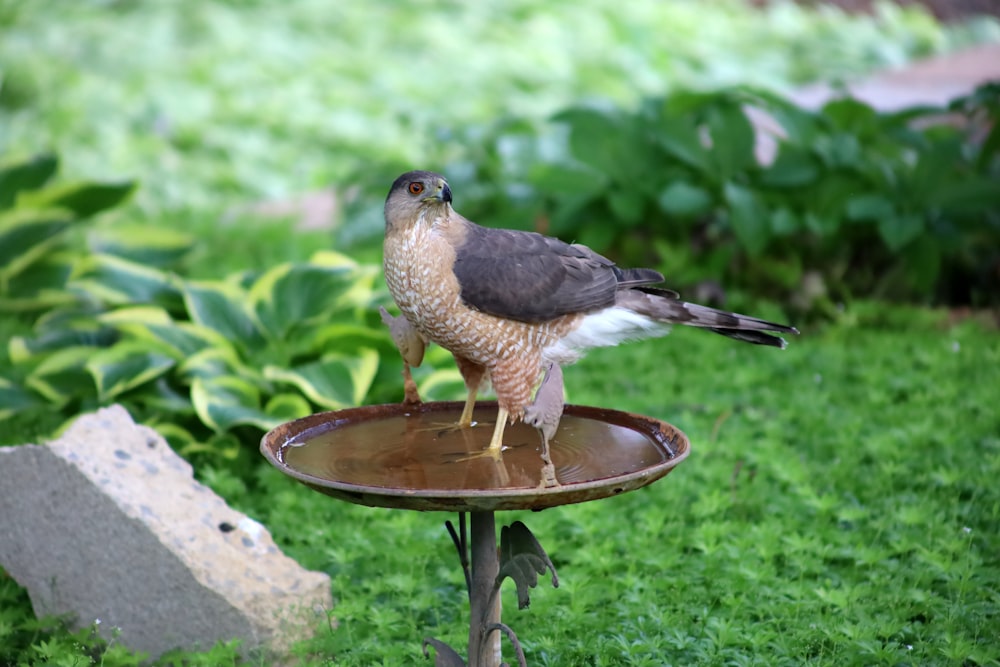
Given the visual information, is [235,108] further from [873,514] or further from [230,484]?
[873,514]

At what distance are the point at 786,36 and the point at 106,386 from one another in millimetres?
11853

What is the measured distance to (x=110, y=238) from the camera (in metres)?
5.57

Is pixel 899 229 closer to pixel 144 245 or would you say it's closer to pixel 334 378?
pixel 334 378

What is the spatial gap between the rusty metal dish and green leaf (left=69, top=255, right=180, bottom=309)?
2.23m

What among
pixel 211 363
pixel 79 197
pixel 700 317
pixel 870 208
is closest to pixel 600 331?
pixel 700 317

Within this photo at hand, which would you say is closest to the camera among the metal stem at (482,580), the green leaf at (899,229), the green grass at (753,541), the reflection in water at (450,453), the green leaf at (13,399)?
the reflection in water at (450,453)

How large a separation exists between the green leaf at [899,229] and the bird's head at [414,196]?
141 inches

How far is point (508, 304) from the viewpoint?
2.48 m

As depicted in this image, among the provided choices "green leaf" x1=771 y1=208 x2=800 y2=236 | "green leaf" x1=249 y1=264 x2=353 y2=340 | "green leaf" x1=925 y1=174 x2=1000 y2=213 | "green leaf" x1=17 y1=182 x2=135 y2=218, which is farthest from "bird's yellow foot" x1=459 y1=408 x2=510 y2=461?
"green leaf" x1=925 y1=174 x2=1000 y2=213

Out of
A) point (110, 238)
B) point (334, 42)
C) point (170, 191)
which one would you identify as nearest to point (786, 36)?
point (334, 42)

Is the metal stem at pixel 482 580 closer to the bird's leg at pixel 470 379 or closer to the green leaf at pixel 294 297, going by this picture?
the bird's leg at pixel 470 379

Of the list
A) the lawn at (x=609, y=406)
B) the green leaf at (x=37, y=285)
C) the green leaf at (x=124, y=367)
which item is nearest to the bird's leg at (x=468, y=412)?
the lawn at (x=609, y=406)

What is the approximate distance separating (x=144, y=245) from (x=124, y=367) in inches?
66.4

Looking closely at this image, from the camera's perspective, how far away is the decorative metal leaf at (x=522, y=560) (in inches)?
96.6
